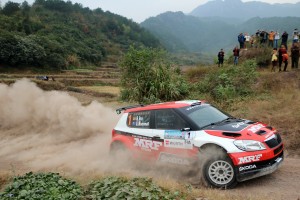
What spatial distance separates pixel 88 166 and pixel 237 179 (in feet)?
14.7

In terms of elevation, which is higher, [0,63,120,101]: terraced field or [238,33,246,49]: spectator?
[238,33,246,49]: spectator

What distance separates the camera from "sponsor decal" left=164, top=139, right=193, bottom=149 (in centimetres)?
848

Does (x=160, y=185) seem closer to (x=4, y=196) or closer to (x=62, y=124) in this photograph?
(x=4, y=196)

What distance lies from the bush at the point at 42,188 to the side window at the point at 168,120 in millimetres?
2694

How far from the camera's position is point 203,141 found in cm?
823

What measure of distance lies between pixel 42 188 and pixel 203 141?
12.1 ft

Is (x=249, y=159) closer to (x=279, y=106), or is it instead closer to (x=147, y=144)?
(x=147, y=144)

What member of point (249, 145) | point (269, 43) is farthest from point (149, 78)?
point (249, 145)

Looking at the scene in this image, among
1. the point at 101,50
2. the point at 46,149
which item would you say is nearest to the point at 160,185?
the point at 46,149

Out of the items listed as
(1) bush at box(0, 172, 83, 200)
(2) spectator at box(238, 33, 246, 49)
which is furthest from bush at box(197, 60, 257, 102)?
(1) bush at box(0, 172, 83, 200)

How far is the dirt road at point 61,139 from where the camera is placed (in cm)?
825

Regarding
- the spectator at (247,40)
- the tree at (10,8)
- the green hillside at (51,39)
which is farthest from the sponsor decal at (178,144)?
the tree at (10,8)

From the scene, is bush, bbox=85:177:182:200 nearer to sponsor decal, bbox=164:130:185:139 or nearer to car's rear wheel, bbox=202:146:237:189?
car's rear wheel, bbox=202:146:237:189

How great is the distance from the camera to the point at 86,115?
1463 centimetres
